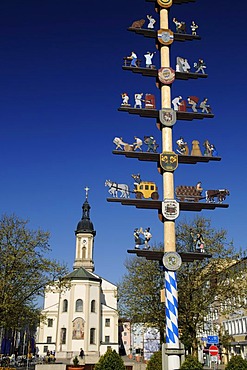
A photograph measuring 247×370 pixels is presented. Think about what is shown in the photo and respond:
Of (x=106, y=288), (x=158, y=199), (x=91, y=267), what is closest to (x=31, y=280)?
(x=158, y=199)

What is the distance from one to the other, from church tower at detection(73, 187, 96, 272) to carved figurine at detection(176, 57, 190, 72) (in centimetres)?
7067

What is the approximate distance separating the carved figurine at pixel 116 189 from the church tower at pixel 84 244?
A: 70.7m

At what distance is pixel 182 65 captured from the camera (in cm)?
1872

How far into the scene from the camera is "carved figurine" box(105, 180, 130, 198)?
16422 mm

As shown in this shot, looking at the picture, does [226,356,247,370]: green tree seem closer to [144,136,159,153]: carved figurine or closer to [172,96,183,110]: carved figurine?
[144,136,159,153]: carved figurine

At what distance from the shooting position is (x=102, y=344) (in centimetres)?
7225

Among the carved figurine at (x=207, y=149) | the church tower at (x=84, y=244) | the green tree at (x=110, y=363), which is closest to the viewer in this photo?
the carved figurine at (x=207, y=149)

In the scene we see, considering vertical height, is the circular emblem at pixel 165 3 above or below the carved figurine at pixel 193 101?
above

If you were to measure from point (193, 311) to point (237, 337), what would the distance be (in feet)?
89.0

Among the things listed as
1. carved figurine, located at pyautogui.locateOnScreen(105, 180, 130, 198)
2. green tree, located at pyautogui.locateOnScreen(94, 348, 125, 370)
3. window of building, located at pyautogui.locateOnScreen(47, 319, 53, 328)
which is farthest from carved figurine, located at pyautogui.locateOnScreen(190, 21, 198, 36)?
window of building, located at pyautogui.locateOnScreen(47, 319, 53, 328)

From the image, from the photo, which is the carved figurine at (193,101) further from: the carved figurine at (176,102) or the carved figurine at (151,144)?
the carved figurine at (151,144)

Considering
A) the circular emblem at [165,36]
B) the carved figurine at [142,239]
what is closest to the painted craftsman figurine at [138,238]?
the carved figurine at [142,239]

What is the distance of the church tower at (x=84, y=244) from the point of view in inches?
3374

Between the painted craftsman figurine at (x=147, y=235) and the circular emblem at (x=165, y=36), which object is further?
Answer: the circular emblem at (x=165, y=36)
